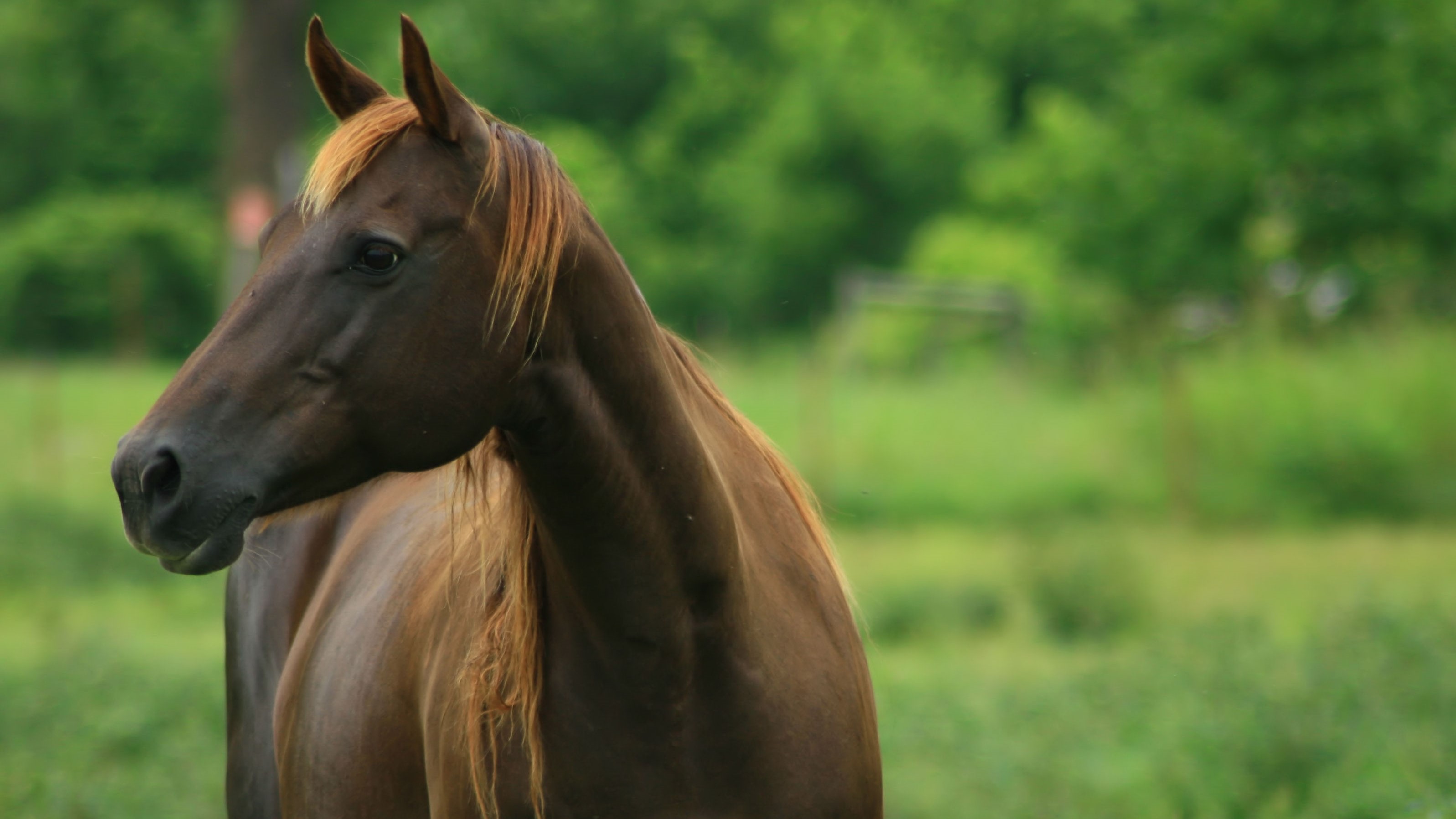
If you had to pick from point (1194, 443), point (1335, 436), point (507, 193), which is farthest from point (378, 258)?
point (1335, 436)

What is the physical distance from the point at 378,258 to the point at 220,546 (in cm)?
45

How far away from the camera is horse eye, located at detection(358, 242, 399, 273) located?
6.45ft

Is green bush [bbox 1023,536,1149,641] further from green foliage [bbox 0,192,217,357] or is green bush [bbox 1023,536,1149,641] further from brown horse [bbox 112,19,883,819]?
green foliage [bbox 0,192,217,357]

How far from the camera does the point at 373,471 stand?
2.06 meters

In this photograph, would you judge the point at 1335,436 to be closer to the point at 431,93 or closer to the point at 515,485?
the point at 515,485

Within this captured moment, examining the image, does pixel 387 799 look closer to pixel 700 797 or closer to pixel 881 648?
pixel 700 797

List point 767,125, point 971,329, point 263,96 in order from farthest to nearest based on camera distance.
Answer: point 767,125 < point 971,329 < point 263,96

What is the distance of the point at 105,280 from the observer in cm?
2055

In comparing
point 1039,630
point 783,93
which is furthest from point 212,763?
point 783,93

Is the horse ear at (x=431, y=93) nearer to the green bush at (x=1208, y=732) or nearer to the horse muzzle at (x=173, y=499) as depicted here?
the horse muzzle at (x=173, y=499)

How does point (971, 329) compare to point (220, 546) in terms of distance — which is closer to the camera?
point (220, 546)

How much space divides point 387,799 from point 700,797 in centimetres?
77

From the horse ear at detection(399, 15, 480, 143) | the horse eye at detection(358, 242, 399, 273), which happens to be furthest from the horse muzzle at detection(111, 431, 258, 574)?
the horse ear at detection(399, 15, 480, 143)

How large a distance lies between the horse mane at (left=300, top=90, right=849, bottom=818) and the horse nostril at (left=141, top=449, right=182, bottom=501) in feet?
1.32
